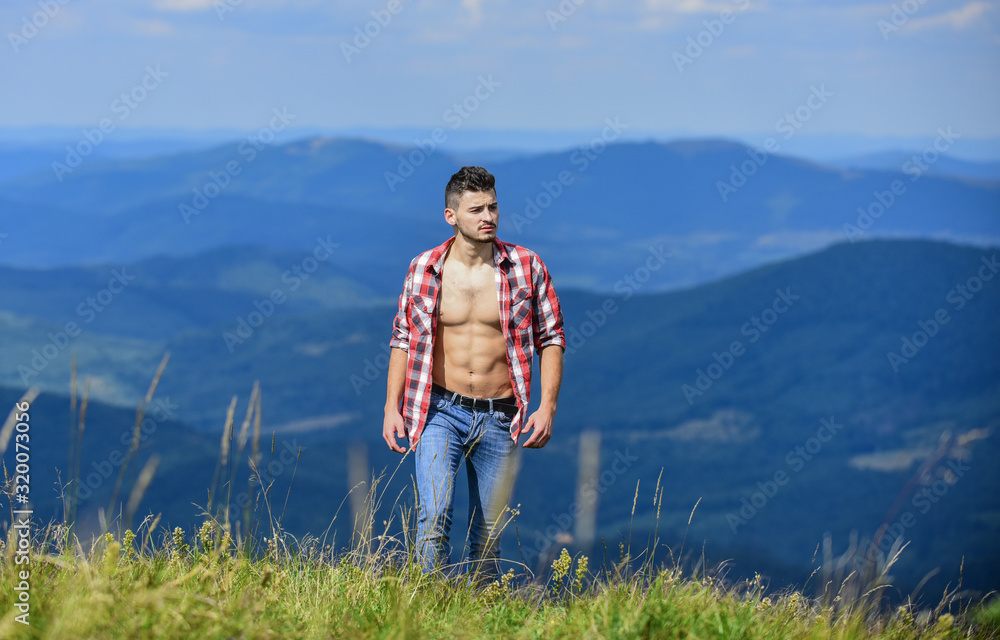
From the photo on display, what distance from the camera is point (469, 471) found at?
4.24 meters

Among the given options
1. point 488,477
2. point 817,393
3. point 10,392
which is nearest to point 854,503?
point 817,393

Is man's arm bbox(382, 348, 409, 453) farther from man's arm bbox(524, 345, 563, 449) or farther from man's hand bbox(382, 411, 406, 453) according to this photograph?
man's arm bbox(524, 345, 563, 449)

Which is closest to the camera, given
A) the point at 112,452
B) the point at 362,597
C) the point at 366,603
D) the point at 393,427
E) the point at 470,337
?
the point at 366,603

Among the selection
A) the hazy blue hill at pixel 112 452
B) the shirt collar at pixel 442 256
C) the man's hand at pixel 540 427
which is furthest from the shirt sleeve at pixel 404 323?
the hazy blue hill at pixel 112 452

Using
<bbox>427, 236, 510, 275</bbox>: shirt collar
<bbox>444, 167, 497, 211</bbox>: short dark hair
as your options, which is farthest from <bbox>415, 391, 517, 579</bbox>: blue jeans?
<bbox>444, 167, 497, 211</bbox>: short dark hair

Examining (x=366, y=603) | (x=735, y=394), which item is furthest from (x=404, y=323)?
(x=735, y=394)

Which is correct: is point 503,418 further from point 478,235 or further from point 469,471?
point 478,235

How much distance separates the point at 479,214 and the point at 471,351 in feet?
2.03

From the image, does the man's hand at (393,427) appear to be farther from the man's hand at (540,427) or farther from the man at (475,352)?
the man's hand at (540,427)

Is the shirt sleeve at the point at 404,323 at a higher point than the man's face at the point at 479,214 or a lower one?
lower

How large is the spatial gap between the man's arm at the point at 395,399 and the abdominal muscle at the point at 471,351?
15cm

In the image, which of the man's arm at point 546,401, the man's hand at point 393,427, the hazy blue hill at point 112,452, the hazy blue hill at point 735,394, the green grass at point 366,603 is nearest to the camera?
the green grass at point 366,603

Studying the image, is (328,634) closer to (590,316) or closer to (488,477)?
(488,477)

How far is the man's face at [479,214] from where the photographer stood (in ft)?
12.9
